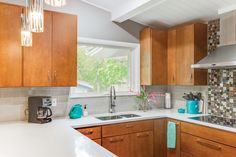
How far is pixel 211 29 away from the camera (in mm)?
3201

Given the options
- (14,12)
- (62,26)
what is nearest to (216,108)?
(62,26)

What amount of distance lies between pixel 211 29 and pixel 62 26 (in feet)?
7.19

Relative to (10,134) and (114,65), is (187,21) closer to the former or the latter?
(114,65)

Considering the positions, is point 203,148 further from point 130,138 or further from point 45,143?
point 45,143

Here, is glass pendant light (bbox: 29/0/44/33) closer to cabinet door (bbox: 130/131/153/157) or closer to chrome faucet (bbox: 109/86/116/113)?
cabinet door (bbox: 130/131/153/157)

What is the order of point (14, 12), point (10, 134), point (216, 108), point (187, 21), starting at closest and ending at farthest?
point (10, 134) < point (14, 12) < point (216, 108) < point (187, 21)

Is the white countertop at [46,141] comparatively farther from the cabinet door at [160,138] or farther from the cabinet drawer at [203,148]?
the cabinet door at [160,138]

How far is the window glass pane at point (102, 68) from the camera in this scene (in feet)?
10.7

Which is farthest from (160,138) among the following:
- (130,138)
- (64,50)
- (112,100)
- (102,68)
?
(64,50)

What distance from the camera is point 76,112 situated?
9.45 ft

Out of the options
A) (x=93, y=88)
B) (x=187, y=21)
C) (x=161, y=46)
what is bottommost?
(x=93, y=88)

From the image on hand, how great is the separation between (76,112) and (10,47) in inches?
45.6

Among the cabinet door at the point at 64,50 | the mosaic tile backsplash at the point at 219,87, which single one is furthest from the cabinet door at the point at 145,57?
the cabinet door at the point at 64,50

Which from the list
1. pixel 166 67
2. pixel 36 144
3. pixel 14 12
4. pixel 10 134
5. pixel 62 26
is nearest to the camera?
Result: pixel 36 144
